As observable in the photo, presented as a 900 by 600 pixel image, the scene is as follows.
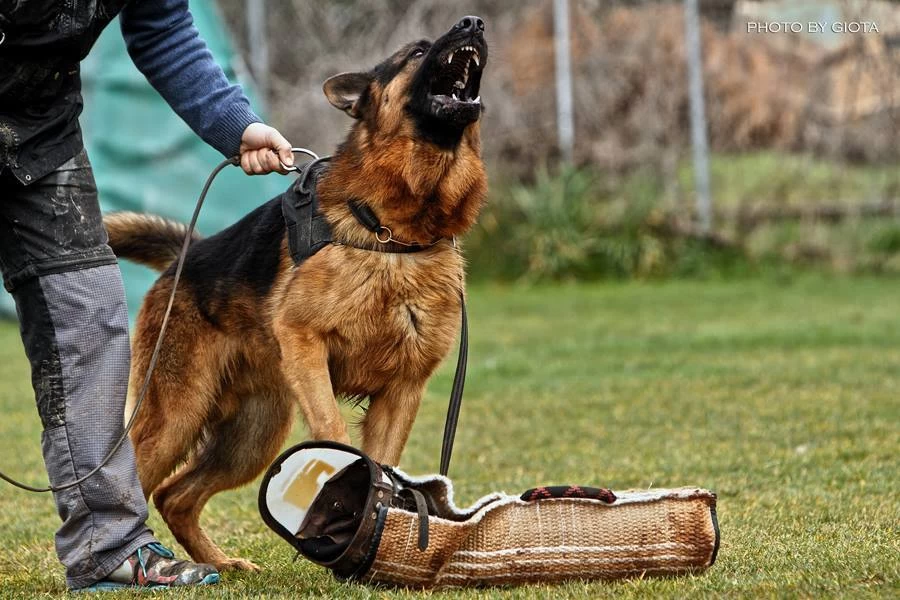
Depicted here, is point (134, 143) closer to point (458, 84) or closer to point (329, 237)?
point (458, 84)

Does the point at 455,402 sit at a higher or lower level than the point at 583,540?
higher

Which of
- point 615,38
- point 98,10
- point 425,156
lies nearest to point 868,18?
point 615,38

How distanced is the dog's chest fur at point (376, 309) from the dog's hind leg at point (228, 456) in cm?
67

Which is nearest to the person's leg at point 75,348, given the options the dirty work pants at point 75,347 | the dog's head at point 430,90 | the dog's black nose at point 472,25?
the dirty work pants at point 75,347

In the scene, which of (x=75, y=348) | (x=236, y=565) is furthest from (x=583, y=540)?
(x=75, y=348)

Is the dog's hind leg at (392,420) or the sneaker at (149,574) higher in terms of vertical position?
the dog's hind leg at (392,420)

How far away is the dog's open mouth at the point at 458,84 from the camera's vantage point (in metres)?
4.33

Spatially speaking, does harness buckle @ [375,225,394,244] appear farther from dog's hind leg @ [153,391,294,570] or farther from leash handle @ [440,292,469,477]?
dog's hind leg @ [153,391,294,570]

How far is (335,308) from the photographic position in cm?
416

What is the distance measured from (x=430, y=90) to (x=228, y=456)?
162cm

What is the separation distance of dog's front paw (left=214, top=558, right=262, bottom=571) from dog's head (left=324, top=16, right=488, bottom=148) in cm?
154

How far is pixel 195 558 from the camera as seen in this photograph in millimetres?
4684

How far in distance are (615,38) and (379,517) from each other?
37.9 ft

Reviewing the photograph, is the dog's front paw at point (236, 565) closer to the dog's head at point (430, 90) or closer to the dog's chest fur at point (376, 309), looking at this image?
the dog's chest fur at point (376, 309)
